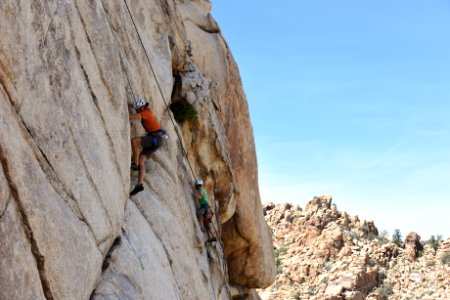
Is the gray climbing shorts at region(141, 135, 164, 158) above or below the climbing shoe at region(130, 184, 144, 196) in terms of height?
above

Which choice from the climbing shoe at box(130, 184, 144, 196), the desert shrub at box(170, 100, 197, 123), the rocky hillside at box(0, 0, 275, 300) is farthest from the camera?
the desert shrub at box(170, 100, 197, 123)

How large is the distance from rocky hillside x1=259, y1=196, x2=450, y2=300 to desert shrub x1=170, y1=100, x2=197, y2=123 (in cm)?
2542

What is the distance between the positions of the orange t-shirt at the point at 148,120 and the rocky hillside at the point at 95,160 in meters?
0.51

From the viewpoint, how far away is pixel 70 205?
7004 mm

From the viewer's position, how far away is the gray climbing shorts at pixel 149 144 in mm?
10944

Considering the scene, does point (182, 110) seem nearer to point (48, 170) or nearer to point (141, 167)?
point (141, 167)

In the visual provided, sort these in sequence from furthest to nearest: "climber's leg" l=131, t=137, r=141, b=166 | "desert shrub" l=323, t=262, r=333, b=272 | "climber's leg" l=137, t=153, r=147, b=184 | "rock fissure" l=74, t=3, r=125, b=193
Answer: "desert shrub" l=323, t=262, r=333, b=272
"climber's leg" l=131, t=137, r=141, b=166
"climber's leg" l=137, t=153, r=147, b=184
"rock fissure" l=74, t=3, r=125, b=193

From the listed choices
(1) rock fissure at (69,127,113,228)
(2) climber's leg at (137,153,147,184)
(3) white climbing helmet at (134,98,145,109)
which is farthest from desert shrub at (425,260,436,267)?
(1) rock fissure at (69,127,113,228)

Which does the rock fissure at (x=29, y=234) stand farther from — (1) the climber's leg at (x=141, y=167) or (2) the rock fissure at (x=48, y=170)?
(1) the climber's leg at (x=141, y=167)

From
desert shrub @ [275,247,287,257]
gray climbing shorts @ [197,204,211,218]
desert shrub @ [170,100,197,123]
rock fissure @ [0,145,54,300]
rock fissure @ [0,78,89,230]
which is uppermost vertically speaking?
desert shrub @ [170,100,197,123]

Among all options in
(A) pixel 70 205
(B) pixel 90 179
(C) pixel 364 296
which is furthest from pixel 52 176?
(C) pixel 364 296

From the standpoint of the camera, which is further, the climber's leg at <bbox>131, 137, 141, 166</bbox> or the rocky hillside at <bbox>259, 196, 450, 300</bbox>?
the rocky hillside at <bbox>259, 196, 450, 300</bbox>

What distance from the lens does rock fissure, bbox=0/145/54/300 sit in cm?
571

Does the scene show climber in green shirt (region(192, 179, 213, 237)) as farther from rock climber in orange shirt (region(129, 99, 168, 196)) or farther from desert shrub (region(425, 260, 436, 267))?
desert shrub (region(425, 260, 436, 267))
